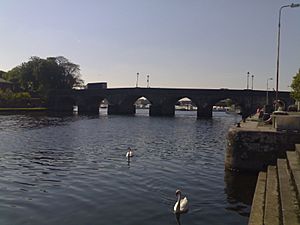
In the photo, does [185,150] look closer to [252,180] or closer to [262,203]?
[252,180]

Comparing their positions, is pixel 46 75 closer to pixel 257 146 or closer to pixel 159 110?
pixel 159 110

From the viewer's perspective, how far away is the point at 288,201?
11727 mm

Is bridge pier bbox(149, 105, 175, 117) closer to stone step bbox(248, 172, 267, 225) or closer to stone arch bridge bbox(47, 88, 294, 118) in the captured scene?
stone arch bridge bbox(47, 88, 294, 118)

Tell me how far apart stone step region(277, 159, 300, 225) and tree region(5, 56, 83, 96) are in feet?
438

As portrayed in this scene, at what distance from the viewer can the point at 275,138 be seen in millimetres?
22859

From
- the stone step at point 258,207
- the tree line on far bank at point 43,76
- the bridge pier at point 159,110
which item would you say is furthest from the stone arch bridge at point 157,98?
the stone step at point 258,207

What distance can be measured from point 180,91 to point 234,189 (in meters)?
102

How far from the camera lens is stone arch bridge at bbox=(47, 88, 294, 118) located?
111 metres

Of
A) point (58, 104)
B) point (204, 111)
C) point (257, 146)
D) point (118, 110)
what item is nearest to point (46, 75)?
point (58, 104)

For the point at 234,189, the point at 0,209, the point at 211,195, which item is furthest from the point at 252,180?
the point at 0,209

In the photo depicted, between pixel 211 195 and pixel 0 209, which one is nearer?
pixel 0 209

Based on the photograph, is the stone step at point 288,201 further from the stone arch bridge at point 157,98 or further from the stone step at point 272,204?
the stone arch bridge at point 157,98

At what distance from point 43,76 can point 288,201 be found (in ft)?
454

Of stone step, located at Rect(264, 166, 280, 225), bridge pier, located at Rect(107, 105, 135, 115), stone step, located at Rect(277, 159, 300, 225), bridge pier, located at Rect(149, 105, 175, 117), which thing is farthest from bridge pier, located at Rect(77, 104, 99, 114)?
stone step, located at Rect(277, 159, 300, 225)
